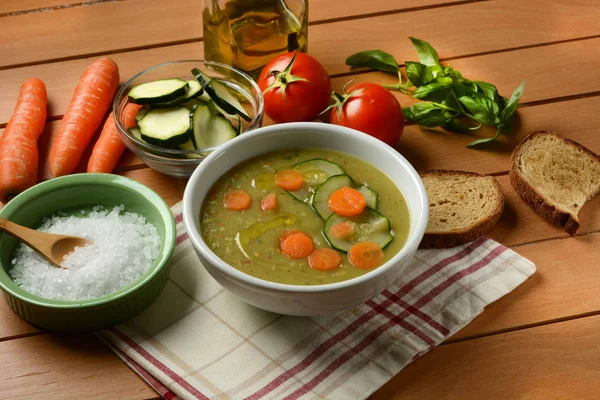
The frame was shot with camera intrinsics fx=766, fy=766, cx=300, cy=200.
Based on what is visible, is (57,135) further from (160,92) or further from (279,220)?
(279,220)

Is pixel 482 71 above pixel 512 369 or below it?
above

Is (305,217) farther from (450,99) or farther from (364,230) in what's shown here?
(450,99)

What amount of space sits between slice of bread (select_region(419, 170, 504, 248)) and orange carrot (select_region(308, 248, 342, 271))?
409 millimetres

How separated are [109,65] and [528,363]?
68.4 inches

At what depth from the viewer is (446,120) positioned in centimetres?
260

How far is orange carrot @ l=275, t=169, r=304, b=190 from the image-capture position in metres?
2.06

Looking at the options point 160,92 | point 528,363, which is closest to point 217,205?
point 160,92

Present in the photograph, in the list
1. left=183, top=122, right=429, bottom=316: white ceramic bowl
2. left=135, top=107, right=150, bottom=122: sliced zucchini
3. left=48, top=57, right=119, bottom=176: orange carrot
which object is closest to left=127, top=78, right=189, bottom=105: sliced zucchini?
left=135, top=107, right=150, bottom=122: sliced zucchini

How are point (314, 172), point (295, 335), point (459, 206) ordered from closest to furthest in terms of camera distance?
point (295, 335), point (314, 172), point (459, 206)

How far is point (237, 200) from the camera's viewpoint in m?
2.03

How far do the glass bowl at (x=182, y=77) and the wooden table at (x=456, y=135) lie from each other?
0.38ft

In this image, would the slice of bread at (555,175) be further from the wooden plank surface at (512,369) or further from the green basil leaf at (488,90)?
the wooden plank surface at (512,369)

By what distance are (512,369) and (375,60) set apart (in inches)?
52.6

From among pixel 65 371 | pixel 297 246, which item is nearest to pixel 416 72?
pixel 297 246
